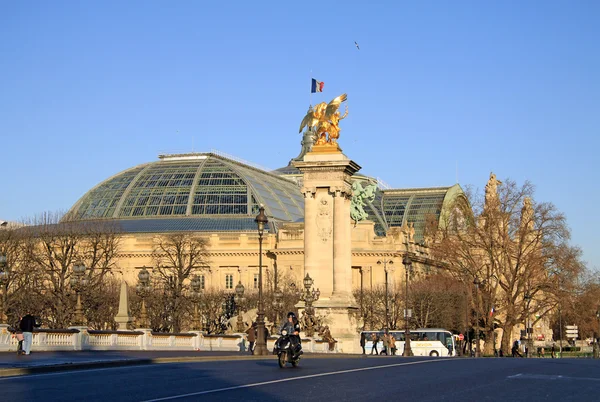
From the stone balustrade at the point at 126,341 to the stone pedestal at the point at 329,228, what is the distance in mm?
11986

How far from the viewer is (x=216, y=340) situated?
51375mm

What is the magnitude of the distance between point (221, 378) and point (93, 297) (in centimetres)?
6173

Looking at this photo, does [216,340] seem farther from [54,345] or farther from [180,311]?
[180,311]

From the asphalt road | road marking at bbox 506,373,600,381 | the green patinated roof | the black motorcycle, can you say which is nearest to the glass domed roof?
the green patinated roof

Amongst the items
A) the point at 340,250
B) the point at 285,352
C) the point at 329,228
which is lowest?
the point at 285,352

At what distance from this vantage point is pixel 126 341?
1768 inches

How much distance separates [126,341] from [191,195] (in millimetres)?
96221

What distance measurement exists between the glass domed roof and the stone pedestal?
6427 centimetres

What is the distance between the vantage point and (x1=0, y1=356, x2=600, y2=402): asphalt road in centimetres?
2038

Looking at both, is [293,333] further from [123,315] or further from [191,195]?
[191,195]

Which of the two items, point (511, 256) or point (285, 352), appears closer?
point (285, 352)

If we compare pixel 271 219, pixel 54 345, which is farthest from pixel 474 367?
pixel 271 219

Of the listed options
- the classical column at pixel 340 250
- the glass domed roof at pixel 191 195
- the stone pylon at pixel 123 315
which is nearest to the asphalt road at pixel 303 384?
the stone pylon at pixel 123 315

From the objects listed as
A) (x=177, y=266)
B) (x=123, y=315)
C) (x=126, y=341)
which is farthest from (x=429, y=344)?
(x=177, y=266)
